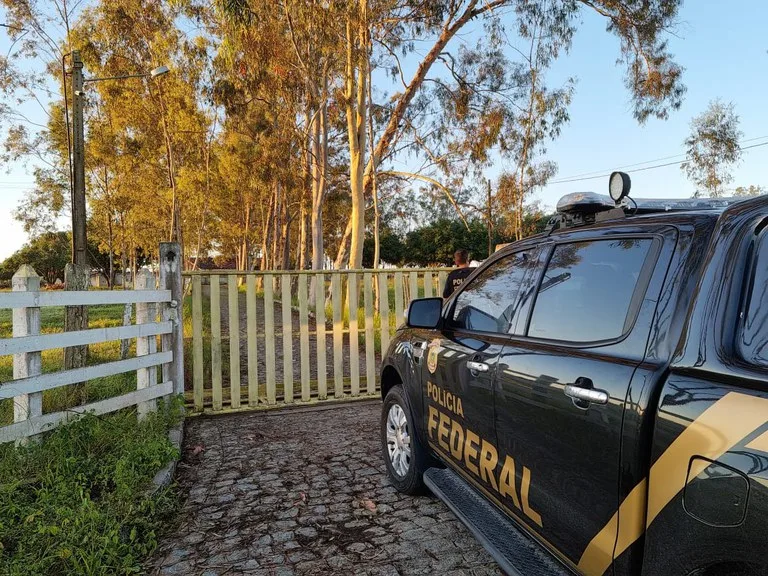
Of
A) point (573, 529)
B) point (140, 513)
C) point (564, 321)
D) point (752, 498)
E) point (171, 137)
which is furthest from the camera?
point (171, 137)

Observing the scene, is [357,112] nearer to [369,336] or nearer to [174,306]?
[369,336]

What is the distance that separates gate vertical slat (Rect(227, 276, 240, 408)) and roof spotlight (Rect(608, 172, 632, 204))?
170 inches

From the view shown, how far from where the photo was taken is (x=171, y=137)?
2038 centimetres

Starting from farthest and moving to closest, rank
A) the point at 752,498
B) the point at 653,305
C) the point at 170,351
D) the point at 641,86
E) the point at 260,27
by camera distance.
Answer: the point at 641,86, the point at 260,27, the point at 170,351, the point at 653,305, the point at 752,498

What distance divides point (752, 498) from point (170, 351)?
17.9 feet

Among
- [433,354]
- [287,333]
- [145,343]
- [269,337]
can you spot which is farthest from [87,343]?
[433,354]

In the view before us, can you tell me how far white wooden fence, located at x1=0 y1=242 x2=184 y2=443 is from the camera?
149 inches

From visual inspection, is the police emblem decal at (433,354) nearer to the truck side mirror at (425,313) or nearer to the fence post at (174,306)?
the truck side mirror at (425,313)

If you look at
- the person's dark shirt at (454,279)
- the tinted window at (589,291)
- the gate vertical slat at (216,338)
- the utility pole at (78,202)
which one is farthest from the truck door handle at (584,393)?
the utility pole at (78,202)

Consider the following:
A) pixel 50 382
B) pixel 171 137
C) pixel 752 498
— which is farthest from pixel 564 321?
pixel 171 137

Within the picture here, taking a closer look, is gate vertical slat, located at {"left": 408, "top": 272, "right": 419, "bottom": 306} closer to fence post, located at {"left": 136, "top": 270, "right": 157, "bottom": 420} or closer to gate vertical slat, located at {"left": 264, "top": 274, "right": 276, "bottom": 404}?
gate vertical slat, located at {"left": 264, "top": 274, "right": 276, "bottom": 404}

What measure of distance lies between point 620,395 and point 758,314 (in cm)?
43

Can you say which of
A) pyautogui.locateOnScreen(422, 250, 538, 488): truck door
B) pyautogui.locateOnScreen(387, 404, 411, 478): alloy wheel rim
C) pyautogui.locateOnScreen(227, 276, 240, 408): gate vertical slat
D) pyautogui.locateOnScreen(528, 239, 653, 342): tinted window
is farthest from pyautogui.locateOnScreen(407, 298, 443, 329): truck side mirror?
pyautogui.locateOnScreen(227, 276, 240, 408): gate vertical slat

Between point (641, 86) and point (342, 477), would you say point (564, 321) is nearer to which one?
point (342, 477)
